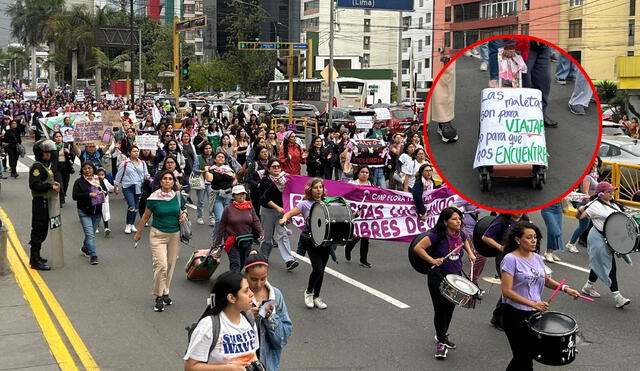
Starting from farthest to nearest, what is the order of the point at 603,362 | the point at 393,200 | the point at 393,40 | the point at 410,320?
the point at 393,40 < the point at 393,200 < the point at 410,320 < the point at 603,362

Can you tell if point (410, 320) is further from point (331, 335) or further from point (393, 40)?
point (393, 40)

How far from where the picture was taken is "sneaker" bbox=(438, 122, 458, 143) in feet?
22.5

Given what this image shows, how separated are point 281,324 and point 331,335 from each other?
3111mm

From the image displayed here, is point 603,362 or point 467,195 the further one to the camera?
point 603,362

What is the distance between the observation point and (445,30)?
7238cm

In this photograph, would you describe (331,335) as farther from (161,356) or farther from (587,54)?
(587,54)

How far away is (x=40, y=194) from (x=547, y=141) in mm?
7461

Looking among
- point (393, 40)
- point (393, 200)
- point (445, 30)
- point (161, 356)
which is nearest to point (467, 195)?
point (161, 356)

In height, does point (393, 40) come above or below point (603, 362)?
above

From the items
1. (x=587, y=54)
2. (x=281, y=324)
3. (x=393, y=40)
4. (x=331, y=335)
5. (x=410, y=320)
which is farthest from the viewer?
(x=393, y=40)

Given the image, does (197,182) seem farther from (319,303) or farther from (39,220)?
(319,303)

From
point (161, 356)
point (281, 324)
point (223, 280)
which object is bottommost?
point (161, 356)

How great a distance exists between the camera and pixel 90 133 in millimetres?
19469

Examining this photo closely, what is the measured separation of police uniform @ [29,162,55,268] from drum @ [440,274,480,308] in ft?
20.2
